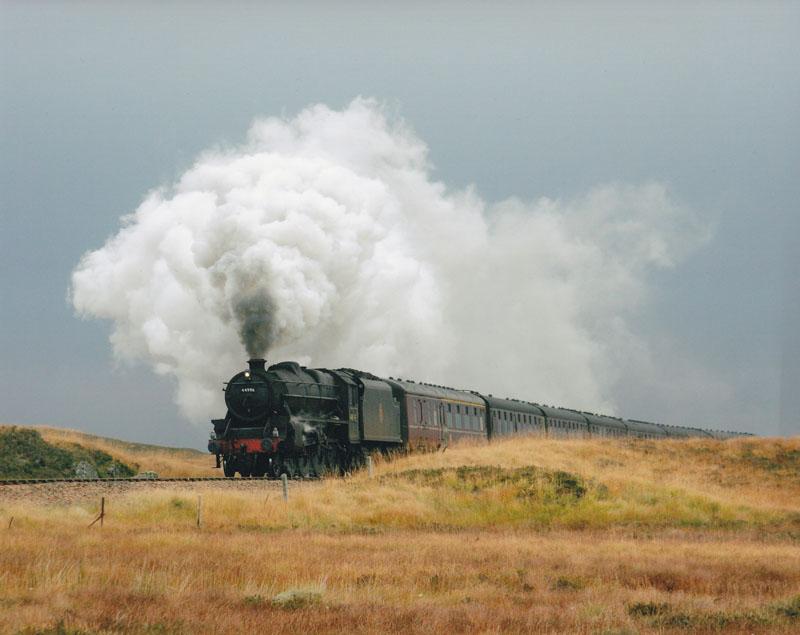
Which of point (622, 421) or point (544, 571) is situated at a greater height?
point (622, 421)

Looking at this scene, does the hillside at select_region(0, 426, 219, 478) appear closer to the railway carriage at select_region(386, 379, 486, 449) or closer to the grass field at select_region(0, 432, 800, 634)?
the railway carriage at select_region(386, 379, 486, 449)

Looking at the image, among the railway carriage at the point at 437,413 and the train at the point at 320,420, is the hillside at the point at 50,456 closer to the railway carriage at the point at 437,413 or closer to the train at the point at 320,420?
the train at the point at 320,420

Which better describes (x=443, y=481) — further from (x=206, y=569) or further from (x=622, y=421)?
(x=622, y=421)

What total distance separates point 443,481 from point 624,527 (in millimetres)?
5524

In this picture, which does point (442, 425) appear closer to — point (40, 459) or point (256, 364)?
point (256, 364)

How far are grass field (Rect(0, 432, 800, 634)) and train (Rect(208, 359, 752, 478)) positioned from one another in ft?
5.53

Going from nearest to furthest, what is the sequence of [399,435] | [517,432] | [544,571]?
[544,571]
[399,435]
[517,432]

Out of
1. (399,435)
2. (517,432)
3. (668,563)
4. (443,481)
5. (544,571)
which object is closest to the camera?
(544,571)

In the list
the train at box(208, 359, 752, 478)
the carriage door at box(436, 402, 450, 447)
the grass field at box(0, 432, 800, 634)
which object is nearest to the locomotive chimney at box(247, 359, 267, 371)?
the train at box(208, 359, 752, 478)

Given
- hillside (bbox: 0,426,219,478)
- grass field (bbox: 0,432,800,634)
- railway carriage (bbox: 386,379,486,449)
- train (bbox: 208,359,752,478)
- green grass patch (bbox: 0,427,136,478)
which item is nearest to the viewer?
grass field (bbox: 0,432,800,634)

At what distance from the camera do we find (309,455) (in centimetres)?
3203

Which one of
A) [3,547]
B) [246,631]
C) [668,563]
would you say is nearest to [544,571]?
[668,563]

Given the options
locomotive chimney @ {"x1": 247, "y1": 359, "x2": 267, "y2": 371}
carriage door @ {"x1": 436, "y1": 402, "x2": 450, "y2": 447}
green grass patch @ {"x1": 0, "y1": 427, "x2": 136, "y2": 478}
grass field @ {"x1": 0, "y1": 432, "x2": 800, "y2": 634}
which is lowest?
grass field @ {"x1": 0, "y1": 432, "x2": 800, "y2": 634}

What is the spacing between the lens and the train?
30125 millimetres
